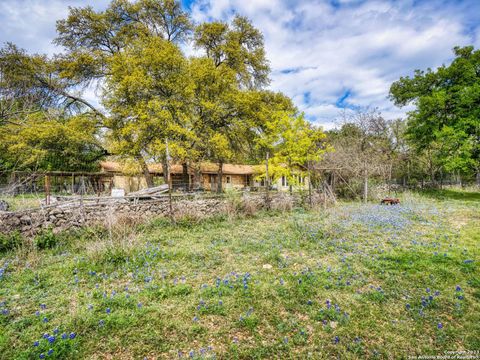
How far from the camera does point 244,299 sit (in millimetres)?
3656

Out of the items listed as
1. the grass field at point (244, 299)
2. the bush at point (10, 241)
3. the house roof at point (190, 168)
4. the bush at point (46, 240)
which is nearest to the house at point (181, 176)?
the house roof at point (190, 168)

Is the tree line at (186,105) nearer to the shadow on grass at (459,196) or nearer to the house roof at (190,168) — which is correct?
the shadow on grass at (459,196)

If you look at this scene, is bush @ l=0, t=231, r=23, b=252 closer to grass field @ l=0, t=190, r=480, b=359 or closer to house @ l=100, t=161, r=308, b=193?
grass field @ l=0, t=190, r=480, b=359

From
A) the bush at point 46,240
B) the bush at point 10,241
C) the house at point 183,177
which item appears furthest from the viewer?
the house at point 183,177

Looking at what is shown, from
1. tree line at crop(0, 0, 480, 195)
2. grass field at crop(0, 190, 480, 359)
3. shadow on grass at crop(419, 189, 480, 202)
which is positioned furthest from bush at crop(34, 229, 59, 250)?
shadow on grass at crop(419, 189, 480, 202)

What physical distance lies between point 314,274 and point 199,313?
232cm

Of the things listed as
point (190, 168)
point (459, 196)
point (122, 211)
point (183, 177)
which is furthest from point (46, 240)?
point (459, 196)

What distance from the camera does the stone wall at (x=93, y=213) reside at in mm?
7020

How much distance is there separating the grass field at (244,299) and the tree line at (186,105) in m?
10.5

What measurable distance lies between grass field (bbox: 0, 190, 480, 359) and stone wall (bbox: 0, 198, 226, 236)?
1124 millimetres

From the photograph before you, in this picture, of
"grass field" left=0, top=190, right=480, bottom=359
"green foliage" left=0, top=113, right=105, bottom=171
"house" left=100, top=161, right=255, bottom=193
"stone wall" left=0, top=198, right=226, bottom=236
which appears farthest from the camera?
"house" left=100, top=161, right=255, bottom=193

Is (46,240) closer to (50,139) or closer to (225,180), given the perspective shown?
(50,139)

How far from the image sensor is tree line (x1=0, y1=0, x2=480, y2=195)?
17531 mm

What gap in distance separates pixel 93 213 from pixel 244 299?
7698 millimetres
